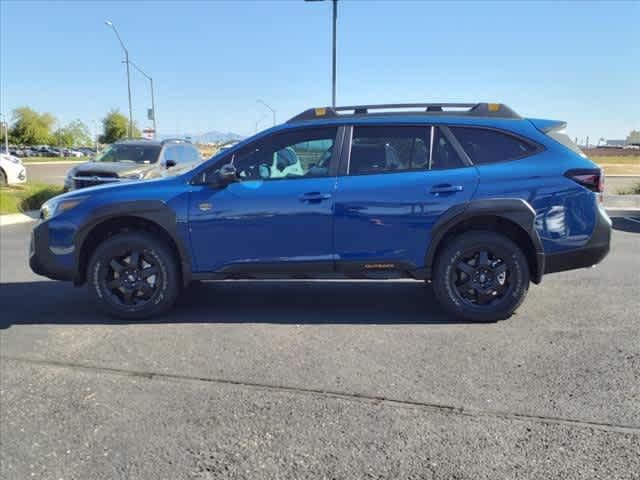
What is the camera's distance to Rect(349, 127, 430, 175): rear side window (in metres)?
4.83

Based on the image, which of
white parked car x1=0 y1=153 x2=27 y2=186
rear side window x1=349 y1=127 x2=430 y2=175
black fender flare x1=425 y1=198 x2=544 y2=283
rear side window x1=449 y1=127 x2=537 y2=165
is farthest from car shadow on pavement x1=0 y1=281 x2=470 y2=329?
white parked car x1=0 y1=153 x2=27 y2=186

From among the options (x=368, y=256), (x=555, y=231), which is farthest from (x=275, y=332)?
(x=555, y=231)

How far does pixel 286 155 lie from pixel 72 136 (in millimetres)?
117109

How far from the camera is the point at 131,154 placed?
44.1 ft

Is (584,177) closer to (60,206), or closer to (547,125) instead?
(547,125)

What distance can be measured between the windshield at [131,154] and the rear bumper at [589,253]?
10.6m

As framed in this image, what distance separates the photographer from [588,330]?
Result: 15.2ft

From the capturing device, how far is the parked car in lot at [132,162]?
39.4 feet

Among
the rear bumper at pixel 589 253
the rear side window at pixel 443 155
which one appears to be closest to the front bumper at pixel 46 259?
the rear side window at pixel 443 155

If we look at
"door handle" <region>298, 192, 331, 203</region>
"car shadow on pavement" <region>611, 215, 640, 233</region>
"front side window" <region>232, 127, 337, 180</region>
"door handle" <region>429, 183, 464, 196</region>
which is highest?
"front side window" <region>232, 127, 337, 180</region>

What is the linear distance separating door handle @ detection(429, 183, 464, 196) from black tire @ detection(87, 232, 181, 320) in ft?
8.06

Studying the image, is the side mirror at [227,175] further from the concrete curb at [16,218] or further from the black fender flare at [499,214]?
the concrete curb at [16,218]

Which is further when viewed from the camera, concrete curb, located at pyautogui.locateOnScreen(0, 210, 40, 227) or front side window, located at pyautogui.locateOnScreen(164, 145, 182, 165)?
front side window, located at pyautogui.locateOnScreen(164, 145, 182, 165)

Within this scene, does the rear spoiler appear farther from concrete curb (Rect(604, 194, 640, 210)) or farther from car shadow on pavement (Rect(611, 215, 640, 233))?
concrete curb (Rect(604, 194, 640, 210))
